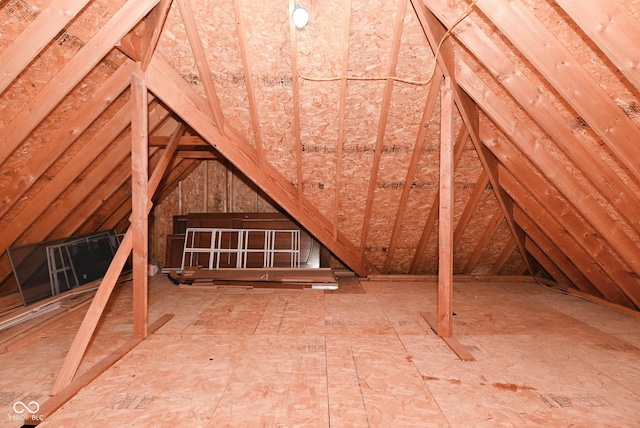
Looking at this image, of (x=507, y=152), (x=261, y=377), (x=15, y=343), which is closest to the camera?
(x=261, y=377)

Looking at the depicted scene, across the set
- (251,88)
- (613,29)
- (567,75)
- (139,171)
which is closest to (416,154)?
(567,75)

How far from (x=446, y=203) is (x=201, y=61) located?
259 cm

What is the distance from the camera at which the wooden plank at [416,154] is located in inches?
139

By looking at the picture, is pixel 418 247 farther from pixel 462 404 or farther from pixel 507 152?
pixel 462 404

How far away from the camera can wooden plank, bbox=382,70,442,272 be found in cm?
352

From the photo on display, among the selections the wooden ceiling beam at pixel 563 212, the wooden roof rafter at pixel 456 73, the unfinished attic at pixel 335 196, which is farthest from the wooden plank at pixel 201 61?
the wooden ceiling beam at pixel 563 212

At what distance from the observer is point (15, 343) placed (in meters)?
3.24

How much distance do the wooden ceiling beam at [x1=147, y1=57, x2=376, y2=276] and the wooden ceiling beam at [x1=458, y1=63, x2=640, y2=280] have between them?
2330 mm

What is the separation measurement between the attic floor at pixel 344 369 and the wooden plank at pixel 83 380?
5cm

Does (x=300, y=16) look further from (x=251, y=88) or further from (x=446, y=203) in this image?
(x=446, y=203)

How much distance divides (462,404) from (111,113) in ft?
13.5

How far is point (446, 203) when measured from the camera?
338 cm

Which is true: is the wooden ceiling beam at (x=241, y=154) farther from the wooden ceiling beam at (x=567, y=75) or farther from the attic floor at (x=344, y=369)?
the wooden ceiling beam at (x=567, y=75)

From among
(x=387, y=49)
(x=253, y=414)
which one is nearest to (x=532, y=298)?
(x=387, y=49)
